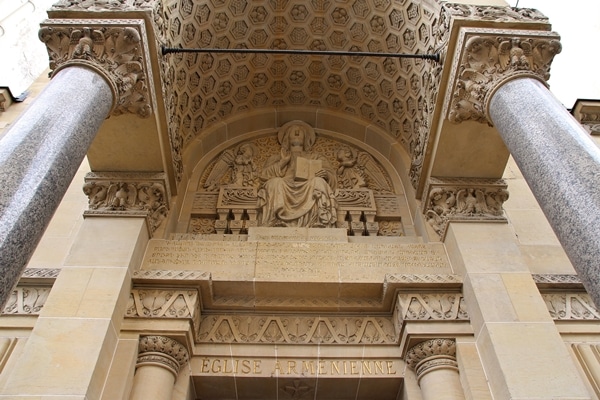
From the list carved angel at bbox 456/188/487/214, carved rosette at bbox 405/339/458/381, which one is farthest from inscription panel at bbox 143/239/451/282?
carved rosette at bbox 405/339/458/381

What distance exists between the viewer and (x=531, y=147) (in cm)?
556

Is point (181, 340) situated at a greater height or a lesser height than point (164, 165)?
lesser

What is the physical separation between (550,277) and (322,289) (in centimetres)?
287

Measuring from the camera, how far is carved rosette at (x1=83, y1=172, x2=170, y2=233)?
7.89 metres

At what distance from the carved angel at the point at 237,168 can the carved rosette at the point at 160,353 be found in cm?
363

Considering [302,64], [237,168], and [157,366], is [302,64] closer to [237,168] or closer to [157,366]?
[237,168]

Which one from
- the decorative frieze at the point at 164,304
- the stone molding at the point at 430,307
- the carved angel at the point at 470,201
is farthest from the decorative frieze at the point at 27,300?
the carved angel at the point at 470,201

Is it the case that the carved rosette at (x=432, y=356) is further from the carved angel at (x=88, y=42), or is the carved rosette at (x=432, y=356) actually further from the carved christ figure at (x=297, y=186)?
the carved angel at (x=88, y=42)

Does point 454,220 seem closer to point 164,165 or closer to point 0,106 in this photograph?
point 164,165

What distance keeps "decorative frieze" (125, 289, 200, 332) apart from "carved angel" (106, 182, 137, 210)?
138 cm

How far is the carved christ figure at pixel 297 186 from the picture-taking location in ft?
29.2

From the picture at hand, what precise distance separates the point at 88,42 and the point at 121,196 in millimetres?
2213

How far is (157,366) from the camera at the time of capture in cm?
642

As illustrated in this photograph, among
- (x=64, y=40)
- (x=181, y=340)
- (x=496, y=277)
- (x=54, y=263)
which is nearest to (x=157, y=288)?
(x=181, y=340)
